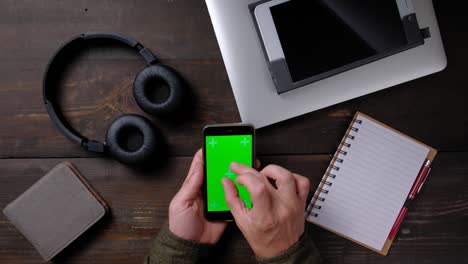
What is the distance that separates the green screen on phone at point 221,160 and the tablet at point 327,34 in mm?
119

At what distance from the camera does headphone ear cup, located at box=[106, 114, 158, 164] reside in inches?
28.5

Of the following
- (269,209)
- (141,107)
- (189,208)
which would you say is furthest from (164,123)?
(269,209)

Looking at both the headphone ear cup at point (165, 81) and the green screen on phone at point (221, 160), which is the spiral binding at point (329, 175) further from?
the headphone ear cup at point (165, 81)

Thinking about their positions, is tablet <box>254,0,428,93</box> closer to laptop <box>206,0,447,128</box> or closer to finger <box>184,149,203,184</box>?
laptop <box>206,0,447,128</box>

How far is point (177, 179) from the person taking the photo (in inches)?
30.8

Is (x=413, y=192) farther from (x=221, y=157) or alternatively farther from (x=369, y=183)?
(x=221, y=157)

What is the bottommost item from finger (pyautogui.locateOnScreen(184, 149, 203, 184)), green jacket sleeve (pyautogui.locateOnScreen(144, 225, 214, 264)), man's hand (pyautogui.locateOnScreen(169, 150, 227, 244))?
green jacket sleeve (pyautogui.locateOnScreen(144, 225, 214, 264))

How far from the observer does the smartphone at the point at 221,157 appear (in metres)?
0.73

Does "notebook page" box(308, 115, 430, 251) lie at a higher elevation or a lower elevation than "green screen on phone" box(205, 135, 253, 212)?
lower

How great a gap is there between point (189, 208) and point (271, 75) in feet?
0.90

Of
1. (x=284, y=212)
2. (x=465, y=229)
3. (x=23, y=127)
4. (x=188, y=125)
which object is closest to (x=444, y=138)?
(x=465, y=229)

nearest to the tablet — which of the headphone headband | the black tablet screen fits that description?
the black tablet screen

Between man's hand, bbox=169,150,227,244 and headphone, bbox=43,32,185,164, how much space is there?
81 mm

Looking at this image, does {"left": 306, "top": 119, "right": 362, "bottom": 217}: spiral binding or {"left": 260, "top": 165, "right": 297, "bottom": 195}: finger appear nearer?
{"left": 260, "top": 165, "right": 297, "bottom": 195}: finger
